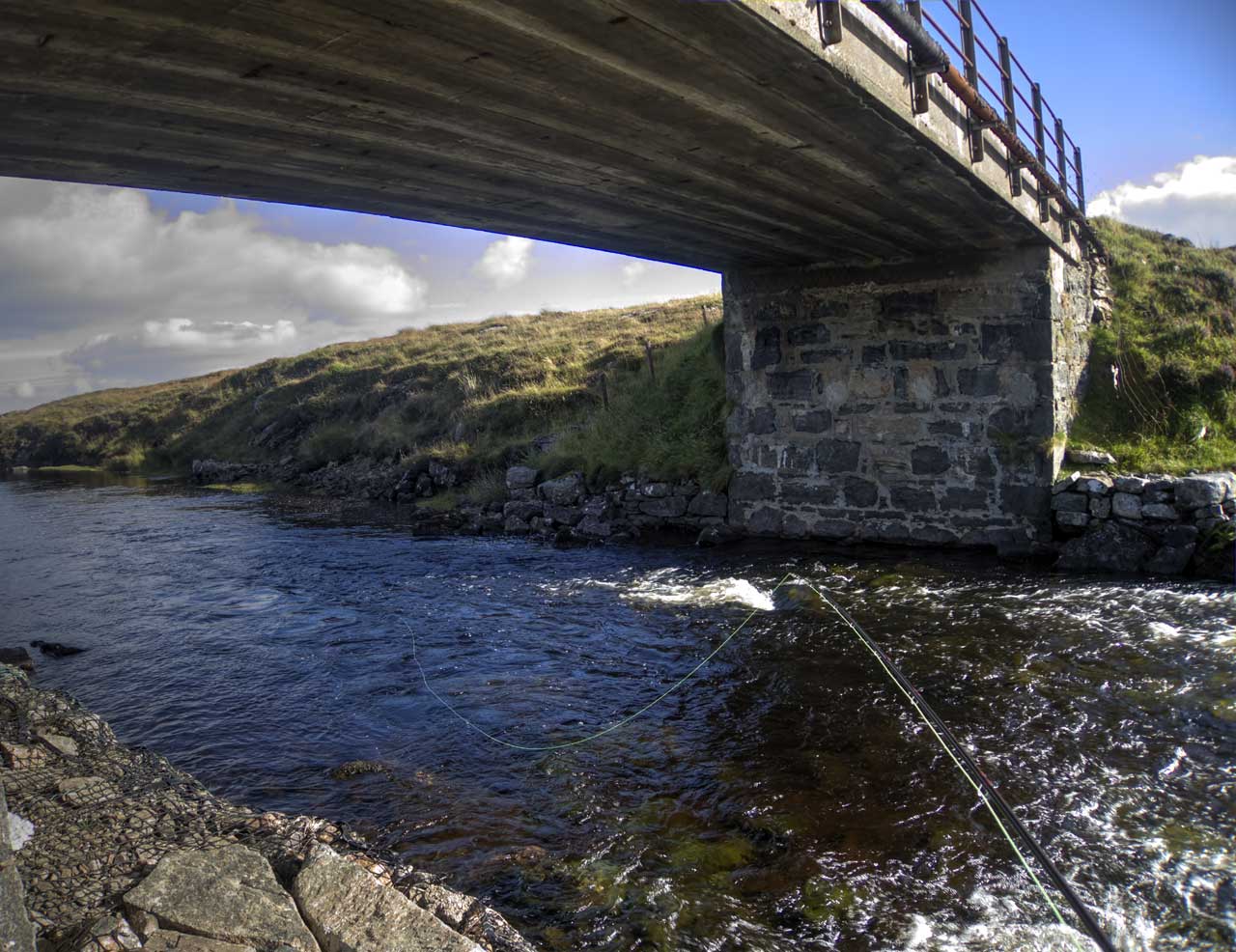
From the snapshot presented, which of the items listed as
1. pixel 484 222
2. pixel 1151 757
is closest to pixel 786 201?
pixel 484 222

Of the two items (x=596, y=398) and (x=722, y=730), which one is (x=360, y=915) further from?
(x=596, y=398)

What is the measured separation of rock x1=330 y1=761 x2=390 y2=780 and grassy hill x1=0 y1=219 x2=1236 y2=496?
25.3ft

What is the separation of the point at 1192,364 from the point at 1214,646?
19.9 ft

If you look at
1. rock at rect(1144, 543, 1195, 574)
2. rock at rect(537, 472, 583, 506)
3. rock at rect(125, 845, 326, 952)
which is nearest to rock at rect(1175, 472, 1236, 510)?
rock at rect(1144, 543, 1195, 574)

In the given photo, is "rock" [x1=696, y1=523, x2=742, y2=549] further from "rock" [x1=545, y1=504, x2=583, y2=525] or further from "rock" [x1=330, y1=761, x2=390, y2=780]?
"rock" [x1=330, y1=761, x2=390, y2=780]

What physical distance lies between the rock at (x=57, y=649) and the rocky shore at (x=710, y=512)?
6.25m

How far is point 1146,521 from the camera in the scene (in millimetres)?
8984

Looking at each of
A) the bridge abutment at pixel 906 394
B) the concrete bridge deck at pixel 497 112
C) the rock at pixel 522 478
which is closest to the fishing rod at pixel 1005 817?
the concrete bridge deck at pixel 497 112

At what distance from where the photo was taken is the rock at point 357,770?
496cm

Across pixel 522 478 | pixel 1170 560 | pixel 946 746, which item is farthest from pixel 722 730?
pixel 522 478

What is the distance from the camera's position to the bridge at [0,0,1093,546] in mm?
4406

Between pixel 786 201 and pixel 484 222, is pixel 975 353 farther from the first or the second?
pixel 484 222

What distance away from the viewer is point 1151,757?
4820 millimetres

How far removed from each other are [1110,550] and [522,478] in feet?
28.6
